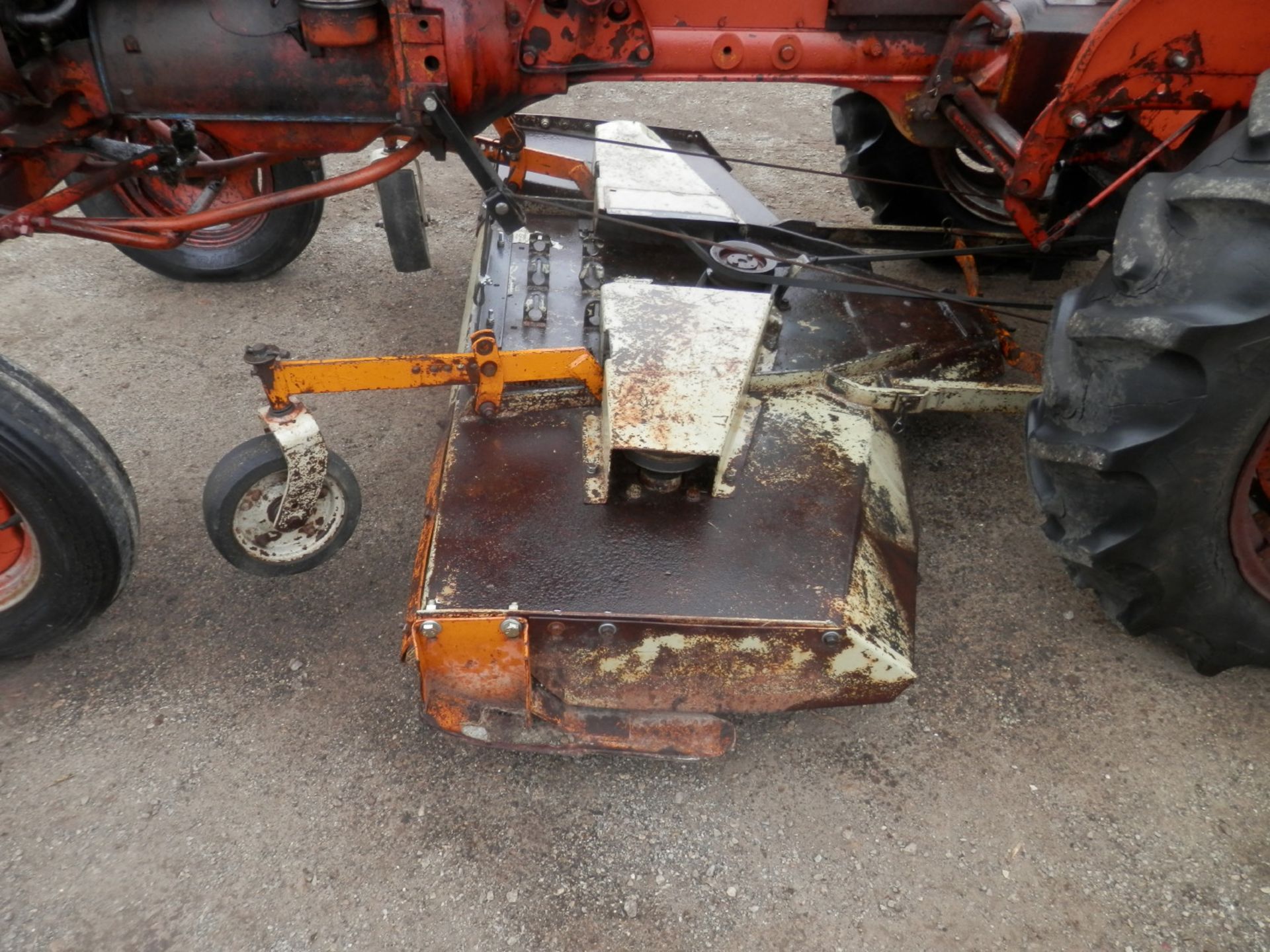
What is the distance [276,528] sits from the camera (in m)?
2.06

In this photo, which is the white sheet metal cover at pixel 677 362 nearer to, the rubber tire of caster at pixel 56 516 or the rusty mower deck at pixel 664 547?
the rusty mower deck at pixel 664 547

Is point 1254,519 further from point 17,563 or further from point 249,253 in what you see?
point 249,253

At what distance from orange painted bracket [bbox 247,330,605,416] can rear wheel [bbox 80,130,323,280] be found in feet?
5.07

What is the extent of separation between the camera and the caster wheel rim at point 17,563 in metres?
1.98

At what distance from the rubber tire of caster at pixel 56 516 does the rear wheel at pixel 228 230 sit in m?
1.64

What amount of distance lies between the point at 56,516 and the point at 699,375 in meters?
1.37

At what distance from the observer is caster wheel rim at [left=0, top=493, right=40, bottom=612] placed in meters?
1.98

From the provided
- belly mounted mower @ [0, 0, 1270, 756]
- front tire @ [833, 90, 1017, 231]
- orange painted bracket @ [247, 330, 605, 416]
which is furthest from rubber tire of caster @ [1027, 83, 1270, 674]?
front tire @ [833, 90, 1017, 231]

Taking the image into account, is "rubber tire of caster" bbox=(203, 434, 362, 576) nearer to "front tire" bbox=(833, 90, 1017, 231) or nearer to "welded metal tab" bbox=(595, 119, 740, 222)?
"welded metal tab" bbox=(595, 119, 740, 222)

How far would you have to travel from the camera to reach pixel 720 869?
182 centimetres

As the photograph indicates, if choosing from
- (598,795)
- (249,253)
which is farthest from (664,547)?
(249,253)

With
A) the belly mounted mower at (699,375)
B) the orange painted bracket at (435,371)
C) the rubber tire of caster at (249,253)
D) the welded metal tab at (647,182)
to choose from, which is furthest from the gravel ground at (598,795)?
the rubber tire of caster at (249,253)

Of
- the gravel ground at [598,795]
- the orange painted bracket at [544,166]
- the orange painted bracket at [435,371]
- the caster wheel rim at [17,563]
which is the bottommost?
the gravel ground at [598,795]

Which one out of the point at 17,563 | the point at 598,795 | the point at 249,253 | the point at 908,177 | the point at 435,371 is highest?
the point at 908,177
